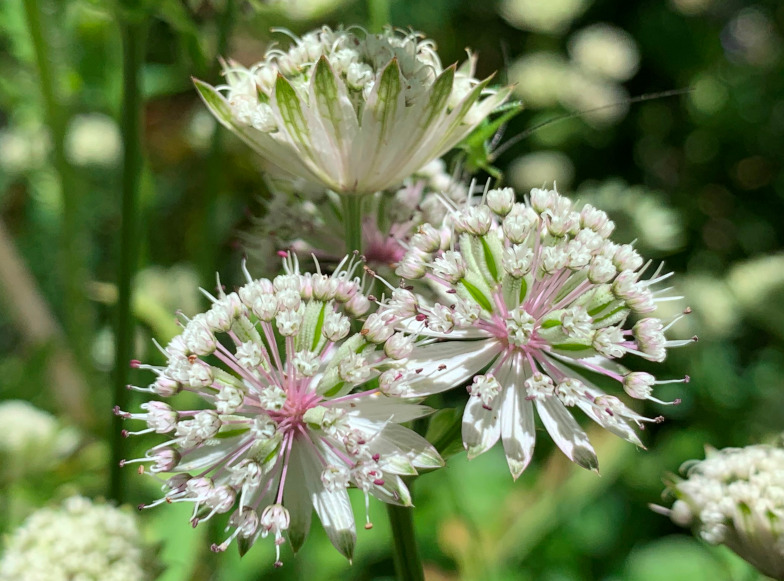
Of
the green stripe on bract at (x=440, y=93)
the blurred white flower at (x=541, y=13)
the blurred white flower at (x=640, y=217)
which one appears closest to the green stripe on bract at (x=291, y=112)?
the green stripe on bract at (x=440, y=93)

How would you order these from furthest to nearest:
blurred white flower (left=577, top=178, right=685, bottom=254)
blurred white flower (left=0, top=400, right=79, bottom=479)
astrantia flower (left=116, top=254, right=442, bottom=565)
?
blurred white flower (left=577, top=178, right=685, bottom=254)
blurred white flower (left=0, top=400, right=79, bottom=479)
astrantia flower (left=116, top=254, right=442, bottom=565)

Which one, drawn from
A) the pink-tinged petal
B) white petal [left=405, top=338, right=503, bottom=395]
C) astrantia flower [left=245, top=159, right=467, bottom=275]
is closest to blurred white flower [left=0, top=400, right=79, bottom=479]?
astrantia flower [left=245, top=159, right=467, bottom=275]

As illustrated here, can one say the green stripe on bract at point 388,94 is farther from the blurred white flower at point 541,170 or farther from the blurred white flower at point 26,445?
the blurred white flower at point 541,170

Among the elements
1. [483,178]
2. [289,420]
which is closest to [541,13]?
[483,178]

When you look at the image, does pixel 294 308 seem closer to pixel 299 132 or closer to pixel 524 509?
pixel 299 132

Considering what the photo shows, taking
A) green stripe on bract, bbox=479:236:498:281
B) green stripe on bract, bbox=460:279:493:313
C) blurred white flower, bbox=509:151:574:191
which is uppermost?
blurred white flower, bbox=509:151:574:191

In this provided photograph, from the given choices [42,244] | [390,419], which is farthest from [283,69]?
[42,244]

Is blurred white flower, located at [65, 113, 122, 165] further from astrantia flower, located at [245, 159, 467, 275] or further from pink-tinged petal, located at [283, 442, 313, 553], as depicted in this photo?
pink-tinged petal, located at [283, 442, 313, 553]
